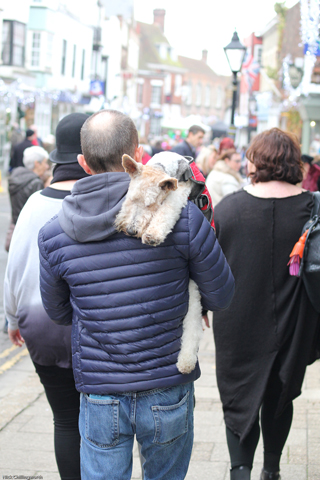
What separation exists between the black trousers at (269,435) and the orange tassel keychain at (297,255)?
52 centimetres

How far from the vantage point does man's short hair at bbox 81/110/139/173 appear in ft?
7.06

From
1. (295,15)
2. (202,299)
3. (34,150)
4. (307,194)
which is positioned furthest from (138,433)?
(295,15)

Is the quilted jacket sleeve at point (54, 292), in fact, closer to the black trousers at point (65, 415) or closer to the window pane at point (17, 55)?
the black trousers at point (65, 415)

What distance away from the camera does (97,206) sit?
207 centimetres

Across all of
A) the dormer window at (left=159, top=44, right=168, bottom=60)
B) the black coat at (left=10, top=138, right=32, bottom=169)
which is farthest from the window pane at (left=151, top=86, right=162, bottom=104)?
the black coat at (left=10, top=138, right=32, bottom=169)

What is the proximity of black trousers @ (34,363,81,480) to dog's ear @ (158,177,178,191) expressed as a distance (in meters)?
1.17

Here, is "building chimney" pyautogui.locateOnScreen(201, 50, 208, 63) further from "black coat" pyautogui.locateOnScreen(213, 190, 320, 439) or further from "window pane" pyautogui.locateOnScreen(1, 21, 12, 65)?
"black coat" pyautogui.locateOnScreen(213, 190, 320, 439)

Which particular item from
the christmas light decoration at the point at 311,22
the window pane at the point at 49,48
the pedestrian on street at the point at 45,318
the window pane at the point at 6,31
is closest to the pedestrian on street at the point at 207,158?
the christmas light decoration at the point at 311,22

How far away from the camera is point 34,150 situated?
642 centimetres

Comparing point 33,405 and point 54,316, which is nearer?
point 54,316

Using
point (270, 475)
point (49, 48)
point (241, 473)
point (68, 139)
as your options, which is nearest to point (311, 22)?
point (68, 139)

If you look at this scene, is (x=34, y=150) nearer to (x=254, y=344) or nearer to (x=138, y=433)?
(x=254, y=344)

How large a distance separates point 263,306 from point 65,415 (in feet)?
3.57

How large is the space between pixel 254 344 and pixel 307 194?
797mm
